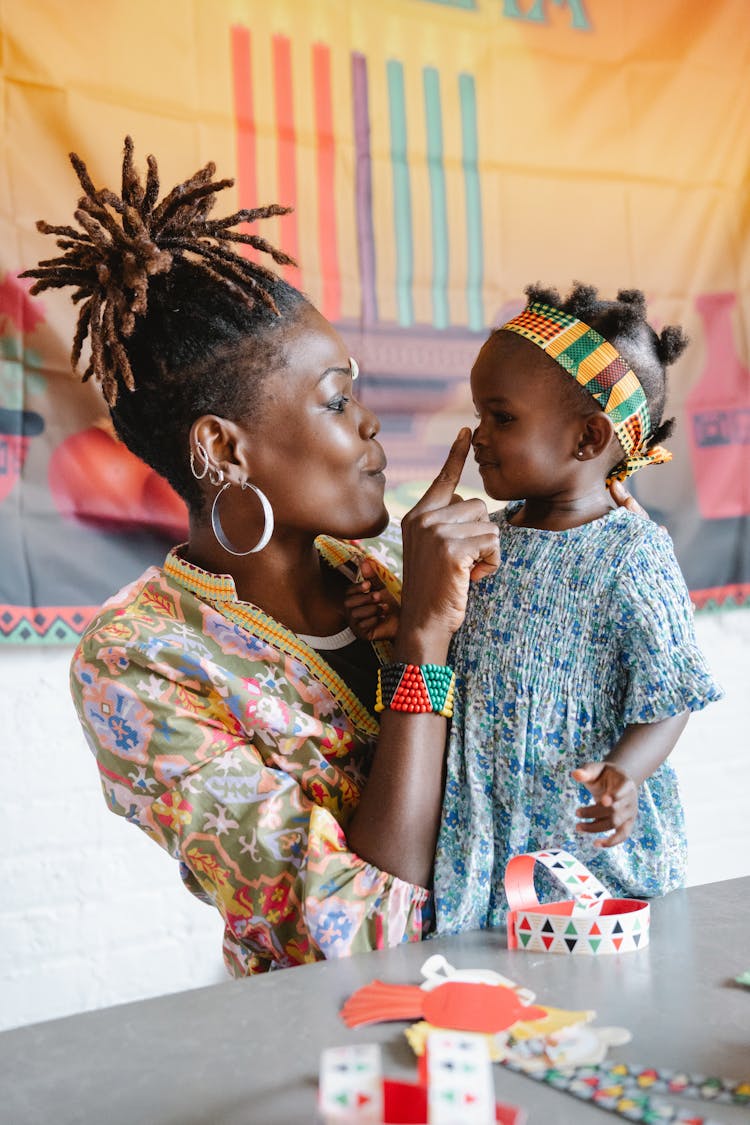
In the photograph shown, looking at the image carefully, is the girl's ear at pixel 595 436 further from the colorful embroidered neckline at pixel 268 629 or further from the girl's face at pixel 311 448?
the colorful embroidered neckline at pixel 268 629

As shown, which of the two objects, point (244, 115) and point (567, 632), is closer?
point (567, 632)

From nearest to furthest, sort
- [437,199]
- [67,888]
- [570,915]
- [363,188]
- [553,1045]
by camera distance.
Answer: [553,1045] < [570,915] < [67,888] < [363,188] < [437,199]

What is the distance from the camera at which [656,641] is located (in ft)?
4.75

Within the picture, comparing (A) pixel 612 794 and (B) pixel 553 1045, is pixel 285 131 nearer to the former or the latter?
(A) pixel 612 794

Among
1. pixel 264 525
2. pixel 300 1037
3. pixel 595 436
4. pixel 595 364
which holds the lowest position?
pixel 300 1037

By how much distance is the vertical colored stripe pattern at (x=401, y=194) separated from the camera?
3.04 metres

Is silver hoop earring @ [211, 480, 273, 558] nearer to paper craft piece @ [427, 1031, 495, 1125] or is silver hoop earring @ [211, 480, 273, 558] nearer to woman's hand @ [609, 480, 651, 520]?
woman's hand @ [609, 480, 651, 520]

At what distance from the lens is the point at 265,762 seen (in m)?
1.56

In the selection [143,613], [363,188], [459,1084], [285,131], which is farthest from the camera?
[363,188]

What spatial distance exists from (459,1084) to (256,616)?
0.93m

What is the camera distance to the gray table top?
0.91 meters

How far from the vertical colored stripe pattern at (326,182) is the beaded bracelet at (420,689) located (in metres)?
1.60

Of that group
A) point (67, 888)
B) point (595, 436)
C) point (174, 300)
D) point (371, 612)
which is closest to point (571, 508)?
point (595, 436)

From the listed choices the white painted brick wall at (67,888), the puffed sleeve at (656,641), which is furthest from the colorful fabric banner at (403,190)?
the puffed sleeve at (656,641)
